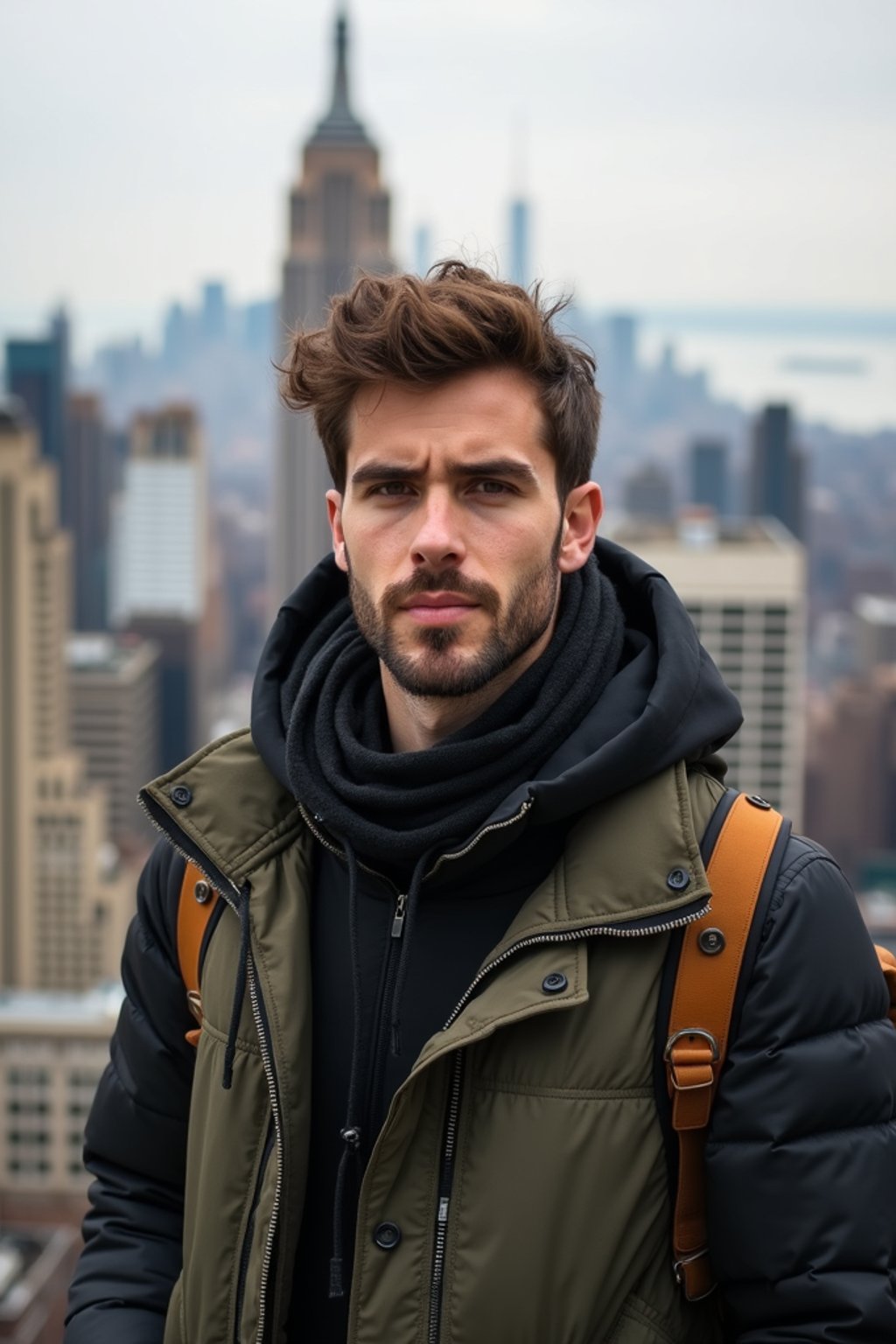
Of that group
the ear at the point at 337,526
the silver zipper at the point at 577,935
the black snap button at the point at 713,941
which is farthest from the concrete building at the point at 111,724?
the black snap button at the point at 713,941

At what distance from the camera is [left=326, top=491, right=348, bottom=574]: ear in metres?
2.37

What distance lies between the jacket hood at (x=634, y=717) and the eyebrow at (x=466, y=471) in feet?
0.82

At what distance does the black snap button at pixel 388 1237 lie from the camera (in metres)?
2.02

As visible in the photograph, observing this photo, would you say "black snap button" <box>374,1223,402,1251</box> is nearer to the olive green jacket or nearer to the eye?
the olive green jacket

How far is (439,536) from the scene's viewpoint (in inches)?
85.0

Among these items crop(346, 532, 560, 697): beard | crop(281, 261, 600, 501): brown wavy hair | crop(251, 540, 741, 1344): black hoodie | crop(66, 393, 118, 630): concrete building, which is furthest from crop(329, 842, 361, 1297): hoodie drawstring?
crop(66, 393, 118, 630): concrete building

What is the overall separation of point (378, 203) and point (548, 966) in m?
108

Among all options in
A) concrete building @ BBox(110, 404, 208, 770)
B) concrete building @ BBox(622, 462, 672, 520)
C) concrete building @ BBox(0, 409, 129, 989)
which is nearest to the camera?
concrete building @ BBox(0, 409, 129, 989)

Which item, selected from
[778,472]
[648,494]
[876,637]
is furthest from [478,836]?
[778,472]

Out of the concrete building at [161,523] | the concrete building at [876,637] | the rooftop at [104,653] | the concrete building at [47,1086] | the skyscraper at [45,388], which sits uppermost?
the skyscraper at [45,388]

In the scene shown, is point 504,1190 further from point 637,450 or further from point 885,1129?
point 637,450

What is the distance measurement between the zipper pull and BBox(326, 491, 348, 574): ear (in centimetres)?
46

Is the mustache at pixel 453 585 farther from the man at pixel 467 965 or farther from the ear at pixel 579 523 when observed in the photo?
the ear at pixel 579 523

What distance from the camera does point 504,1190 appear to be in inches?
78.4
